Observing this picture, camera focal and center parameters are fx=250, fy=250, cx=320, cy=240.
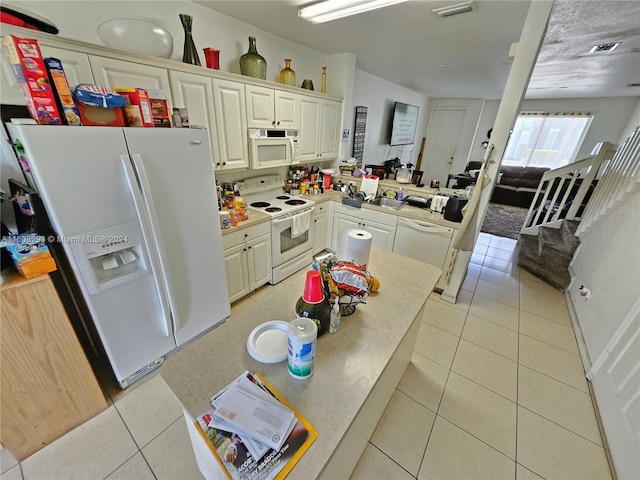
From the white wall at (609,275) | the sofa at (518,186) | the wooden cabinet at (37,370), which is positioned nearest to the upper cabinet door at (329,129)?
the wooden cabinet at (37,370)

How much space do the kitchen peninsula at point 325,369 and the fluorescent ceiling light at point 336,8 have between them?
1901mm

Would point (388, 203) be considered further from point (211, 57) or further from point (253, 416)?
point (253, 416)

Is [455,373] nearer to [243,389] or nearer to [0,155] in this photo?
[243,389]

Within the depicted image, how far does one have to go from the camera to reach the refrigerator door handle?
131 centimetres

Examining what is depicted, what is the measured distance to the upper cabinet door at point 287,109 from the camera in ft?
8.24

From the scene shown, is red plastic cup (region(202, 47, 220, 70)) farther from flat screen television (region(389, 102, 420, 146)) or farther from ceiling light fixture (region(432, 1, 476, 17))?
flat screen television (region(389, 102, 420, 146))

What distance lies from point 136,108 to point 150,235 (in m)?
0.70

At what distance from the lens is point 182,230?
165 centimetres

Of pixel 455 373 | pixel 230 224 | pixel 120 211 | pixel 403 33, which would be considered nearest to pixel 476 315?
pixel 455 373

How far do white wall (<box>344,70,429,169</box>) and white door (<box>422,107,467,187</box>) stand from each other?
1018 mm

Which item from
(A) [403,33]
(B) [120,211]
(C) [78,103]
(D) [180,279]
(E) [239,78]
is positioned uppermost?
(A) [403,33]

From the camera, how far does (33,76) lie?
108 cm

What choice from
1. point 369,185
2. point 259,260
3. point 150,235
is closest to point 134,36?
point 150,235

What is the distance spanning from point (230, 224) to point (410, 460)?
79.3 inches
